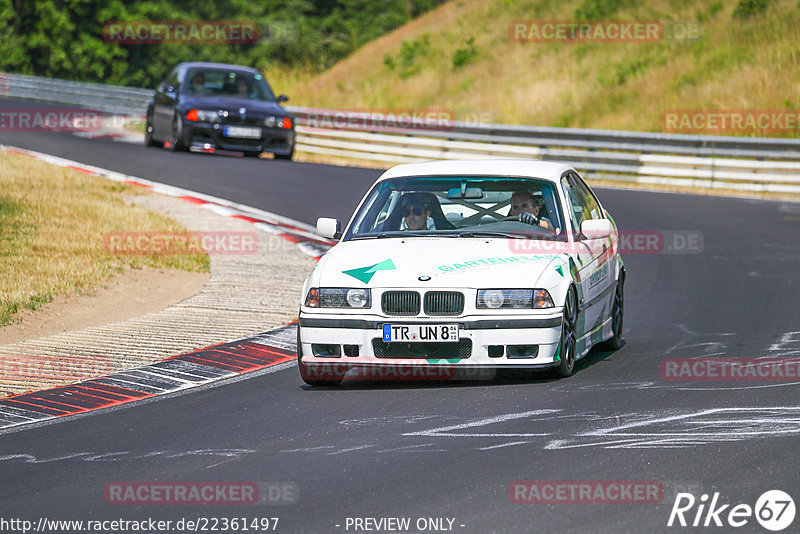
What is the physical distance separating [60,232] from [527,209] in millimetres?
8043

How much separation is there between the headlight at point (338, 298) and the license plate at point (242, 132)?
53.8 ft

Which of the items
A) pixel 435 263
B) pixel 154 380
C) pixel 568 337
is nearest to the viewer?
pixel 435 263

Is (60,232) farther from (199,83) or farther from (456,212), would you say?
(199,83)

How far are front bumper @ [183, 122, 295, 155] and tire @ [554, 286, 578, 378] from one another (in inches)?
651

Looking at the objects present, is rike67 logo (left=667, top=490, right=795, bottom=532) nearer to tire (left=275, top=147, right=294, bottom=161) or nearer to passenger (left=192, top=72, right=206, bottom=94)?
tire (left=275, top=147, right=294, bottom=161)

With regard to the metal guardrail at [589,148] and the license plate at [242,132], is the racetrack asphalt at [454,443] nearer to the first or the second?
the metal guardrail at [589,148]

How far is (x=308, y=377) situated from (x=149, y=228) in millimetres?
8272

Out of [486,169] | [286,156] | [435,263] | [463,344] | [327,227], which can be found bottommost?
[463,344]

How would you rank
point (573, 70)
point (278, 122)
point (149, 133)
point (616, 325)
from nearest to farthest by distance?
1. point (616, 325)
2. point (278, 122)
3. point (149, 133)
4. point (573, 70)

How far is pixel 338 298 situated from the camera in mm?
8852

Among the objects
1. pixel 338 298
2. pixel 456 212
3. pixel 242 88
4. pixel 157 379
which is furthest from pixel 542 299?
pixel 242 88

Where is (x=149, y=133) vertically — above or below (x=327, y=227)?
above

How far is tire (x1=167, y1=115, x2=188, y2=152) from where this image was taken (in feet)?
83.1

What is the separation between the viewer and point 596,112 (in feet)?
→ 111
